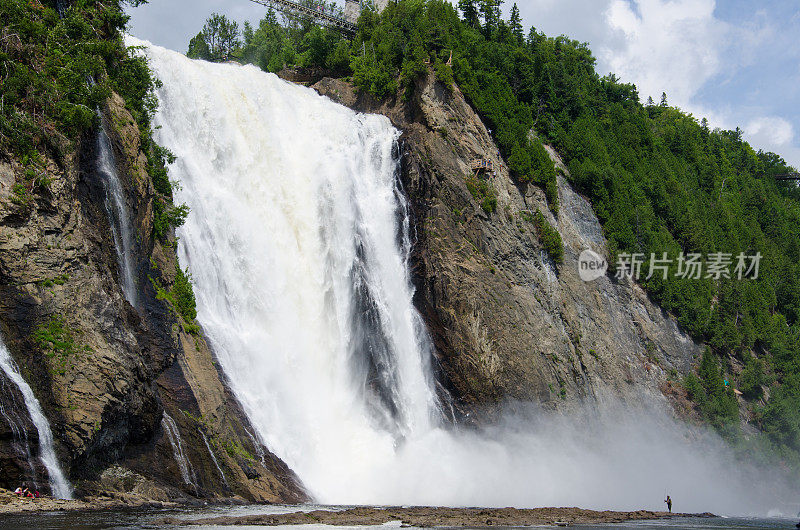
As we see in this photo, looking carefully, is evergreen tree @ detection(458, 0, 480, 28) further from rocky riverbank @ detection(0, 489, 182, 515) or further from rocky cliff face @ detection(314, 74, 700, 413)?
rocky riverbank @ detection(0, 489, 182, 515)

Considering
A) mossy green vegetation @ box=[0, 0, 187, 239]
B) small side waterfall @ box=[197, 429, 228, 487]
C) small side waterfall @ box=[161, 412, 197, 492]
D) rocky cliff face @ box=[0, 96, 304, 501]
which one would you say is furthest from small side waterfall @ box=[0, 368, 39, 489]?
small side waterfall @ box=[197, 429, 228, 487]

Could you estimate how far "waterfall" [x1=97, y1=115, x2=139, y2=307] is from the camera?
27719 millimetres

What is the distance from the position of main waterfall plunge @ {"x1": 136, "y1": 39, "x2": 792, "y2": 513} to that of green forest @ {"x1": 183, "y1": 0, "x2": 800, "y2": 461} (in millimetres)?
9157

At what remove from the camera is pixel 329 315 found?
1527 inches

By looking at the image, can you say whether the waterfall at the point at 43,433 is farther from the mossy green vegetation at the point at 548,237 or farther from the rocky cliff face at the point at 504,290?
Answer: the mossy green vegetation at the point at 548,237

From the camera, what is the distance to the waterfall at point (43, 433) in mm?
21031

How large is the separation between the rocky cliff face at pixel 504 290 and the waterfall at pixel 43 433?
24.4 metres

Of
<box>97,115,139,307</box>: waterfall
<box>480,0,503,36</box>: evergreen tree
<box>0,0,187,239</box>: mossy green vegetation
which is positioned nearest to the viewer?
<box>0,0,187,239</box>: mossy green vegetation

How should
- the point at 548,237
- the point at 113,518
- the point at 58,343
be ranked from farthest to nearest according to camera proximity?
1. the point at 548,237
2. the point at 58,343
3. the point at 113,518

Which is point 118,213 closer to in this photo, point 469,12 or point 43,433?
point 43,433

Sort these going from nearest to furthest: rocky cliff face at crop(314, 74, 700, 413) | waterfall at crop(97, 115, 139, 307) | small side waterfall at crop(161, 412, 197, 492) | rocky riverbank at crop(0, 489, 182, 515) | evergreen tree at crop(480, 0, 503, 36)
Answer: rocky riverbank at crop(0, 489, 182, 515), small side waterfall at crop(161, 412, 197, 492), waterfall at crop(97, 115, 139, 307), rocky cliff face at crop(314, 74, 700, 413), evergreen tree at crop(480, 0, 503, 36)

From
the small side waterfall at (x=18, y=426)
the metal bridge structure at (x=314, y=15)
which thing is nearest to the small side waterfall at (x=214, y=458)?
the small side waterfall at (x=18, y=426)

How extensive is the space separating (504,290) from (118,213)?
2480 cm

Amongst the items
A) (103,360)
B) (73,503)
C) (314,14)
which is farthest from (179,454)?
(314,14)
